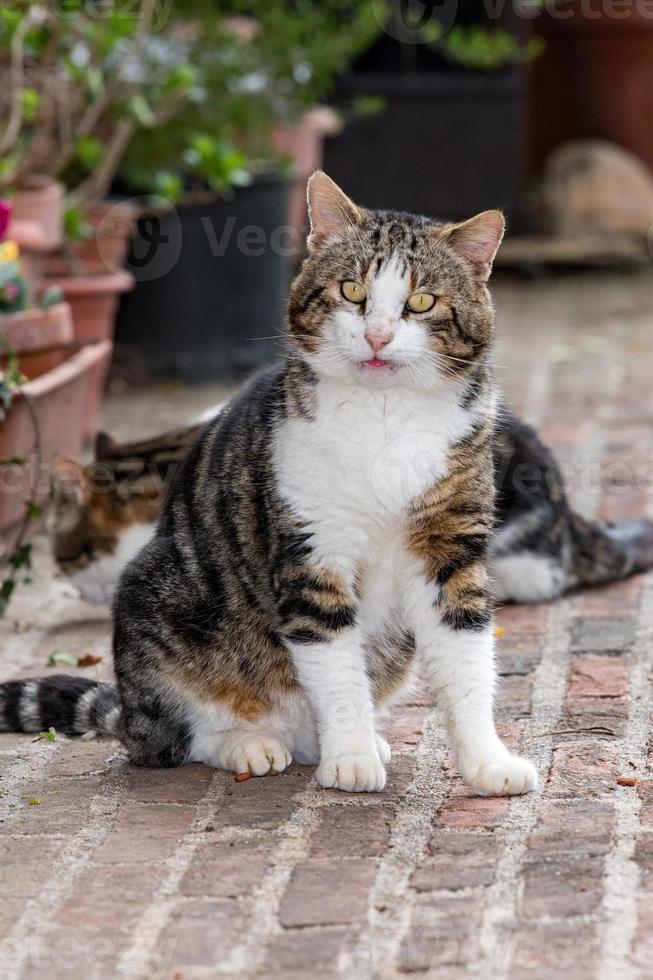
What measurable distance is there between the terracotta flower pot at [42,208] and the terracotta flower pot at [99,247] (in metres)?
0.59

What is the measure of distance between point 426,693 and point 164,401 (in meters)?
3.51

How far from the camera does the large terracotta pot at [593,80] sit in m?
10.5

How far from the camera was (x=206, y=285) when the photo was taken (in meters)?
7.18

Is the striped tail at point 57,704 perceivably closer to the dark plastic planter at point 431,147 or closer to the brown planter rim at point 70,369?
the brown planter rim at point 70,369

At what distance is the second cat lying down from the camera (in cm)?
434

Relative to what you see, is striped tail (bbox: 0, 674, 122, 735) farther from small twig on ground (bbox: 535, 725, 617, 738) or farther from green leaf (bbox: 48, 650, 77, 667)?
small twig on ground (bbox: 535, 725, 617, 738)

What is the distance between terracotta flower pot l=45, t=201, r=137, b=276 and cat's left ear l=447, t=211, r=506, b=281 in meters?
3.71

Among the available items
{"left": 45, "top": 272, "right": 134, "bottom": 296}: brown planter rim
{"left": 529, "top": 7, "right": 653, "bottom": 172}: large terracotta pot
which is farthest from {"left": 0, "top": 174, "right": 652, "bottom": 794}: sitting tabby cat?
{"left": 529, "top": 7, "right": 653, "bottom": 172}: large terracotta pot

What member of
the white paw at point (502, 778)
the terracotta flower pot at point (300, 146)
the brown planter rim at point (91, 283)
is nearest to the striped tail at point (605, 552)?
the white paw at point (502, 778)

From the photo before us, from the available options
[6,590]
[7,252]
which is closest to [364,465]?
[6,590]

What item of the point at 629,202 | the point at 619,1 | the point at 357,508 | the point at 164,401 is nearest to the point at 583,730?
the point at 357,508

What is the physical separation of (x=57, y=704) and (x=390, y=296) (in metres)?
1.29

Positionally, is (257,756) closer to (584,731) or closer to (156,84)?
(584,731)

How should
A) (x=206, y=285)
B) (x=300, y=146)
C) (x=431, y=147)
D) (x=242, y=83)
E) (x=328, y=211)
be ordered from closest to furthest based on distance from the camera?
(x=328, y=211), (x=206, y=285), (x=242, y=83), (x=300, y=146), (x=431, y=147)
